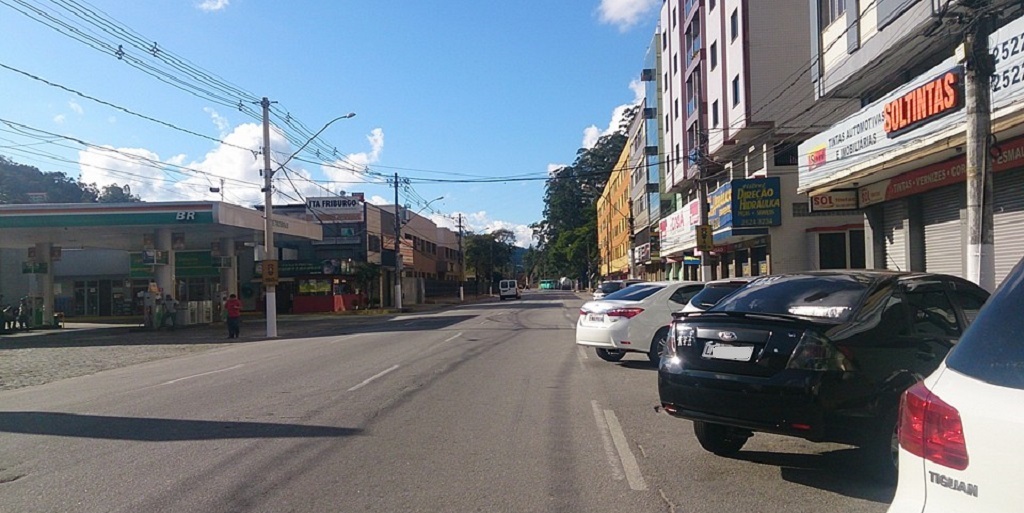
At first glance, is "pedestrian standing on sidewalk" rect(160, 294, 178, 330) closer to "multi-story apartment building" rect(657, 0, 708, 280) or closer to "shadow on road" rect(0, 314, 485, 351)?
"shadow on road" rect(0, 314, 485, 351)

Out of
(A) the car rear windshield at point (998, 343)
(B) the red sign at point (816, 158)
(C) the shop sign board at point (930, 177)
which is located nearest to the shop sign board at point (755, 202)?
(B) the red sign at point (816, 158)

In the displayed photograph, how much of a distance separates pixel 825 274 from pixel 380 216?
58.5 m

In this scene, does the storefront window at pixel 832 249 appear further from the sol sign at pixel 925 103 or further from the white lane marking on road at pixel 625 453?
Result: the white lane marking on road at pixel 625 453

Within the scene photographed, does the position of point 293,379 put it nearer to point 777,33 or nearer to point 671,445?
point 671,445

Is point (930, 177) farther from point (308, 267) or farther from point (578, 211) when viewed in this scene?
point (578, 211)

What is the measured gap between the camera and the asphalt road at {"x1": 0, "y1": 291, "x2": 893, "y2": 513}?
6.19 m

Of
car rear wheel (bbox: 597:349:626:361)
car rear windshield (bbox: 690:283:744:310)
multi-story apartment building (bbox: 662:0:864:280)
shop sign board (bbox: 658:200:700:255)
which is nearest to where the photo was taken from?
car rear windshield (bbox: 690:283:744:310)

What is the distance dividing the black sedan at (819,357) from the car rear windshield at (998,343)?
3082 millimetres

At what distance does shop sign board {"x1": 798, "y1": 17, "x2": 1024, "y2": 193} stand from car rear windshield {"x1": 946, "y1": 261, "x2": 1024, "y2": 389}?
9473 millimetres

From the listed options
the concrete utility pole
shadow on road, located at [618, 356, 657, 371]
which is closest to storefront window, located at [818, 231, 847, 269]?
shadow on road, located at [618, 356, 657, 371]

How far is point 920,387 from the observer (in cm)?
332

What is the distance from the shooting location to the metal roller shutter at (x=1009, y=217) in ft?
49.5

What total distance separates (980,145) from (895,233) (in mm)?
10324

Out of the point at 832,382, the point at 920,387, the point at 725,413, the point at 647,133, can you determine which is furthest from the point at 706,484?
the point at 647,133
